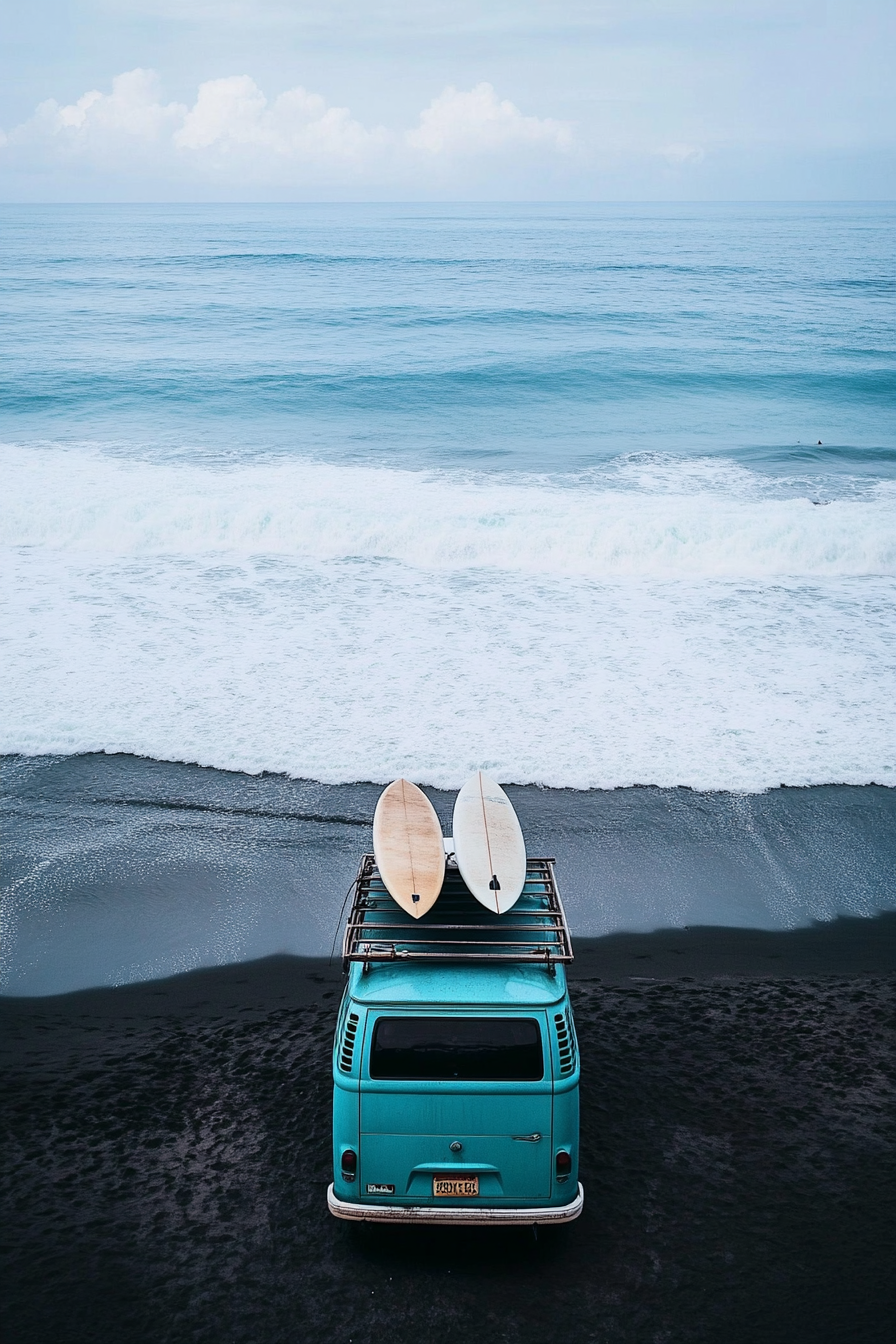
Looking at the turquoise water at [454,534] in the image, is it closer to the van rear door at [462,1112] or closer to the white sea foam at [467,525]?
the white sea foam at [467,525]

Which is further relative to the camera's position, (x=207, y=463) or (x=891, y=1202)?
(x=207, y=463)

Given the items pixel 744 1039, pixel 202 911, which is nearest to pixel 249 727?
pixel 202 911

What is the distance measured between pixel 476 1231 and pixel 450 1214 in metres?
0.69

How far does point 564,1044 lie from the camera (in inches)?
211

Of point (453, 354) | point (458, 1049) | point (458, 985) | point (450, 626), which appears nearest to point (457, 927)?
point (458, 985)

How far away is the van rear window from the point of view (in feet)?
17.3

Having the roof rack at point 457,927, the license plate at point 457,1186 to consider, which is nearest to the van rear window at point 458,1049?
the roof rack at point 457,927

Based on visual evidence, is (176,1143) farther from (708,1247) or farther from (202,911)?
(708,1247)

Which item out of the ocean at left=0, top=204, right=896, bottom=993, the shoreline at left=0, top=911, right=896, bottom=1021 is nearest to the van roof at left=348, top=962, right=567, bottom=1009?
the shoreline at left=0, top=911, right=896, bottom=1021

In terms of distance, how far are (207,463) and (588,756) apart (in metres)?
18.6

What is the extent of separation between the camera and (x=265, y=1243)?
571 cm

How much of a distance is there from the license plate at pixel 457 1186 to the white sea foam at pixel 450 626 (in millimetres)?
6367

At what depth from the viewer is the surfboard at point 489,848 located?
6488 mm

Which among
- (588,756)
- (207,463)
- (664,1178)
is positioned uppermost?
(207,463)
